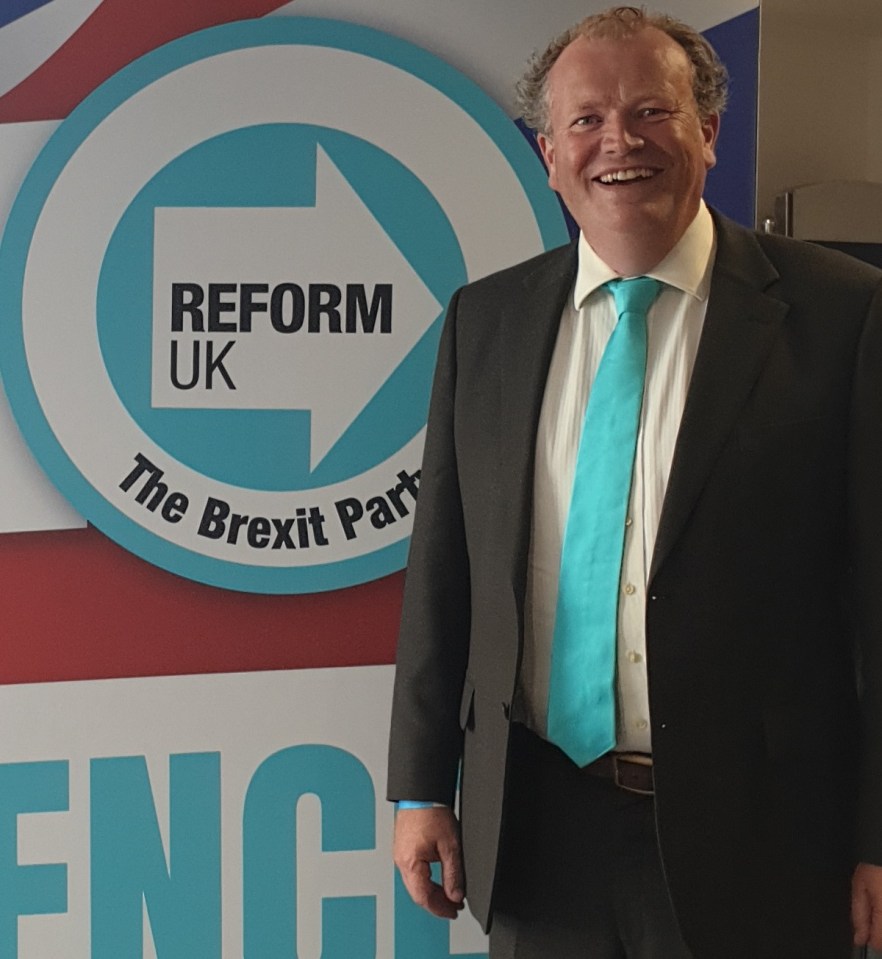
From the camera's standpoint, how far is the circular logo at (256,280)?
183 cm

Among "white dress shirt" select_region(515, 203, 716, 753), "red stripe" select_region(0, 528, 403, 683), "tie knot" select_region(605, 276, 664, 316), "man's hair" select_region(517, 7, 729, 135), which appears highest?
"man's hair" select_region(517, 7, 729, 135)

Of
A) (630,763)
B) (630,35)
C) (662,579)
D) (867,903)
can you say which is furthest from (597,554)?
(630,35)

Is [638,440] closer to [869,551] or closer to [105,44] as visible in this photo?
[869,551]

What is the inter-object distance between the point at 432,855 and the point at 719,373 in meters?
0.67

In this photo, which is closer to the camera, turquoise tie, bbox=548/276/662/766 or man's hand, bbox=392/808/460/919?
turquoise tie, bbox=548/276/662/766

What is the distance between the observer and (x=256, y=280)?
1.85 metres

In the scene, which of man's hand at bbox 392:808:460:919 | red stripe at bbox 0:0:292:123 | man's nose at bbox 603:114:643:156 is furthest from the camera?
red stripe at bbox 0:0:292:123

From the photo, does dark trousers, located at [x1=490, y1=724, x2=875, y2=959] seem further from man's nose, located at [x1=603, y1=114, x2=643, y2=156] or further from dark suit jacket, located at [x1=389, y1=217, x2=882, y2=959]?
man's nose, located at [x1=603, y1=114, x2=643, y2=156]

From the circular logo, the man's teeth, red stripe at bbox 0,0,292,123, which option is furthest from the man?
red stripe at bbox 0,0,292,123

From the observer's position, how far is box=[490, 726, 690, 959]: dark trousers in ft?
4.50

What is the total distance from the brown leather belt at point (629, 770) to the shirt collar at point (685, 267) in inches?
20.6

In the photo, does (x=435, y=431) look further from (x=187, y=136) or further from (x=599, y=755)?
(x=187, y=136)

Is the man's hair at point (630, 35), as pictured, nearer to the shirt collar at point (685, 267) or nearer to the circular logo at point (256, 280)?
the shirt collar at point (685, 267)

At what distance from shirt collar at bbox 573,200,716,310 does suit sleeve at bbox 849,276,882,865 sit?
20cm
